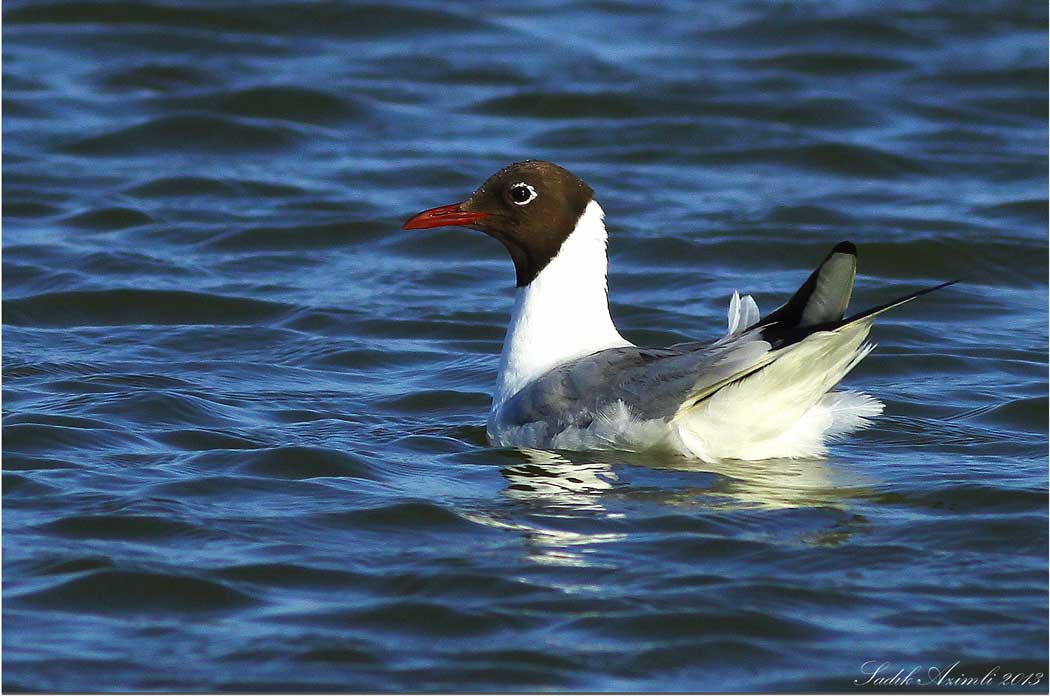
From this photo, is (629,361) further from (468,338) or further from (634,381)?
(468,338)

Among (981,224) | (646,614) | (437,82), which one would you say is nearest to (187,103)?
(437,82)

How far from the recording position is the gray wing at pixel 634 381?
734 cm

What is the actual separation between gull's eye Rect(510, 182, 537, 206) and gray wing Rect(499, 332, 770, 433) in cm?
85

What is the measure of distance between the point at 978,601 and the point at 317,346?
201 inches

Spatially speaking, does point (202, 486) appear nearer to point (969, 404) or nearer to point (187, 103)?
point (969, 404)

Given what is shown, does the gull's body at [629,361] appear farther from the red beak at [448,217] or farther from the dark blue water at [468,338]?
the dark blue water at [468,338]

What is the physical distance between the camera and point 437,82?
16.7 m

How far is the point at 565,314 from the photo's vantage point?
27.5 ft

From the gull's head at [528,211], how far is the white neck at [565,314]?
2.3 inches

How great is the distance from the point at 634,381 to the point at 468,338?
3219mm

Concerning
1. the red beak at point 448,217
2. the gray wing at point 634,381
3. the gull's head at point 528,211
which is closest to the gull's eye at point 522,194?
the gull's head at point 528,211

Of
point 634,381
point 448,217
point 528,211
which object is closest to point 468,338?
point 448,217

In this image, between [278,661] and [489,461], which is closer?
[278,661]

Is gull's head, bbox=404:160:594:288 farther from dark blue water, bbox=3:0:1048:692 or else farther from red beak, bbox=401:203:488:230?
dark blue water, bbox=3:0:1048:692
